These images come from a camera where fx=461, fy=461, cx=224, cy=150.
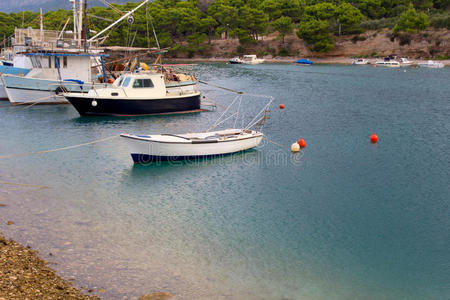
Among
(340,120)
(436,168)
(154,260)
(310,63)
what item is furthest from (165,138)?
(310,63)

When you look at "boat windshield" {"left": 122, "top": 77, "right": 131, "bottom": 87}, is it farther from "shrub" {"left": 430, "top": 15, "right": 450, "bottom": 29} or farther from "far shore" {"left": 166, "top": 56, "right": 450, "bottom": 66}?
"shrub" {"left": 430, "top": 15, "right": 450, "bottom": 29}

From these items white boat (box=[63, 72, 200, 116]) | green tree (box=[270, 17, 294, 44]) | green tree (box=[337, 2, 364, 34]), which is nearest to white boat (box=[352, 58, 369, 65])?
green tree (box=[337, 2, 364, 34])

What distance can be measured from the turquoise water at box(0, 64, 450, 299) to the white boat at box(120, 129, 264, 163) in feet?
2.00

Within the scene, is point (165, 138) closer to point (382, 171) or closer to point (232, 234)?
point (232, 234)

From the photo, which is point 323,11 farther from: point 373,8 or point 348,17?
point 373,8

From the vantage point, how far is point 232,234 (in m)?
17.5

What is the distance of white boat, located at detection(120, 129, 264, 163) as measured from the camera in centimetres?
2452

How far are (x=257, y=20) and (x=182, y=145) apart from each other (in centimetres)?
11244

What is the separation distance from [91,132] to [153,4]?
131260 mm

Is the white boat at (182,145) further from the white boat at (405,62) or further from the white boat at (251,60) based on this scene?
the white boat at (251,60)

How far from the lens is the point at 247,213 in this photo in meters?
19.6

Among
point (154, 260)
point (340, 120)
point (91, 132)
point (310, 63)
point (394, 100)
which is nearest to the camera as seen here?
point (154, 260)

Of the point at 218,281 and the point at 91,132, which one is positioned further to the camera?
the point at 91,132

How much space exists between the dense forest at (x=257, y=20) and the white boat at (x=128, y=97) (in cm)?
7183
